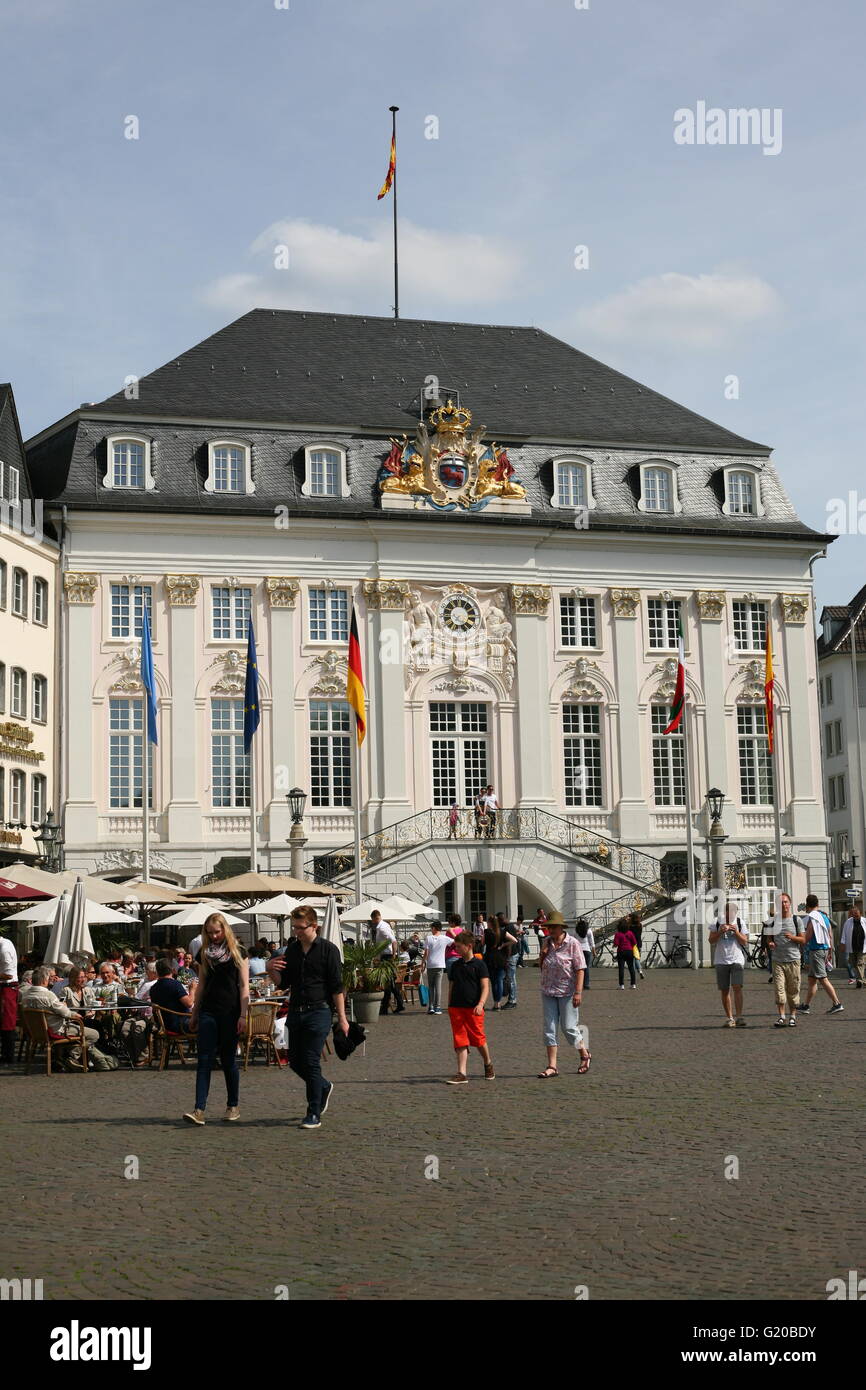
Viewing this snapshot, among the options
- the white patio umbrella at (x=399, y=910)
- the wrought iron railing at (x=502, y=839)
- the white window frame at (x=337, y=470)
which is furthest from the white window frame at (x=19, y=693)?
the white patio umbrella at (x=399, y=910)

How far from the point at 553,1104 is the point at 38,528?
115ft

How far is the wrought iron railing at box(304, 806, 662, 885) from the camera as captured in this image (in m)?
48.2

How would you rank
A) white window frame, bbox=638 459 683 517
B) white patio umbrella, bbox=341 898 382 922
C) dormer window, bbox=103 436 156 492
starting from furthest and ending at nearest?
white window frame, bbox=638 459 683 517, dormer window, bbox=103 436 156 492, white patio umbrella, bbox=341 898 382 922

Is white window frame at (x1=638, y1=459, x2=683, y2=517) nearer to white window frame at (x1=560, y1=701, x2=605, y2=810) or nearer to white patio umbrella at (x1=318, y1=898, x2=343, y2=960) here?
white window frame at (x1=560, y1=701, x2=605, y2=810)

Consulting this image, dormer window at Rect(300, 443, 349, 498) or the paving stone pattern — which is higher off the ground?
dormer window at Rect(300, 443, 349, 498)

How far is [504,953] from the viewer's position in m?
29.9

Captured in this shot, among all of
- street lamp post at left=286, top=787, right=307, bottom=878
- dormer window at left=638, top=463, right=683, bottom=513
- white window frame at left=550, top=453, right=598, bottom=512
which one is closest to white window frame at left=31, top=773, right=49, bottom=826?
street lamp post at left=286, top=787, right=307, bottom=878

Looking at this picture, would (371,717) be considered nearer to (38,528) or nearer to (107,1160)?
(38,528)

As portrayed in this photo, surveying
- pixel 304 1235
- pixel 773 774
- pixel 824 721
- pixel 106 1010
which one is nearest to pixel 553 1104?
pixel 304 1235

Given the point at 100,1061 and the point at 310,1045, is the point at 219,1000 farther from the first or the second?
the point at 100,1061

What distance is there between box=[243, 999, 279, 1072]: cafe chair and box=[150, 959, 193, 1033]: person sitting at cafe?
0.78m

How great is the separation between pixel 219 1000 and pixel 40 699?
3429cm

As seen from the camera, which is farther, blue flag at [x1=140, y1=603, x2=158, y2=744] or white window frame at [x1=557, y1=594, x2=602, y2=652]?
white window frame at [x1=557, y1=594, x2=602, y2=652]
